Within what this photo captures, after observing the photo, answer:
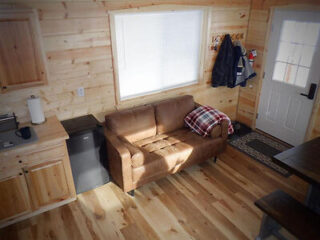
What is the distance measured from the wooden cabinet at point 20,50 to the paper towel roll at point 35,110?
0.61 feet

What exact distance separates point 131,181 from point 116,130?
2.21ft

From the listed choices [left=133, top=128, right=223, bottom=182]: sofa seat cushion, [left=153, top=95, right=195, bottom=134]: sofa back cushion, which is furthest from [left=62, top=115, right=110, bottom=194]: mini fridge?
[left=153, top=95, right=195, bottom=134]: sofa back cushion

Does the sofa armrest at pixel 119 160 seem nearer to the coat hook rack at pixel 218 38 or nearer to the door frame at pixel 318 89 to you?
the coat hook rack at pixel 218 38

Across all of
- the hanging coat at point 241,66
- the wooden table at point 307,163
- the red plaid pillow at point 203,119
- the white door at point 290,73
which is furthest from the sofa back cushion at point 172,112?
the wooden table at point 307,163

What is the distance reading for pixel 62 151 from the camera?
2947 mm

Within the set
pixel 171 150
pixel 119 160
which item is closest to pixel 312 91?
pixel 171 150

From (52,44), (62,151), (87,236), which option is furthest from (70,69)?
(87,236)

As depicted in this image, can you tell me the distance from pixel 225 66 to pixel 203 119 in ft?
3.78

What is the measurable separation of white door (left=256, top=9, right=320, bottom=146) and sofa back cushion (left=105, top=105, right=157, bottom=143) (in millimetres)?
2093

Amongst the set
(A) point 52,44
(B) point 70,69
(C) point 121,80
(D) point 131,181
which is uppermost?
(A) point 52,44

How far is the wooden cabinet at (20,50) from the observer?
270cm

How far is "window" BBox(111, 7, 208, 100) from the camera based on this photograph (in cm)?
351

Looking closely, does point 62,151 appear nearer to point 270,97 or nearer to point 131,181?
point 131,181

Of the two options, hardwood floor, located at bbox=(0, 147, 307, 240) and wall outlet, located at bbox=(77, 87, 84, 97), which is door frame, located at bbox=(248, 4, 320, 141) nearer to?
hardwood floor, located at bbox=(0, 147, 307, 240)
